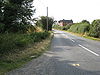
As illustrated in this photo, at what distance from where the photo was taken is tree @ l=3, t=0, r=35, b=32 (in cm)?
1336

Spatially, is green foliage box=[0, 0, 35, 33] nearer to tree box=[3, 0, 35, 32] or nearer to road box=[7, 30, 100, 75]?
tree box=[3, 0, 35, 32]

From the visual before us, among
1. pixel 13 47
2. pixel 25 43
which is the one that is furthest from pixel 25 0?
pixel 13 47

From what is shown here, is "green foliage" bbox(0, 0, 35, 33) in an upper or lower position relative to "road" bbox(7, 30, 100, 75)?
upper

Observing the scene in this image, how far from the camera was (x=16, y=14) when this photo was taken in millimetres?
14070

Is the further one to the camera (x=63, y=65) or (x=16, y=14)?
(x=16, y=14)

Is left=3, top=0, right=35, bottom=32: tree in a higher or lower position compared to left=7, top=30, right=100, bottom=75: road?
higher

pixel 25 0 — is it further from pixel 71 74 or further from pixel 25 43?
pixel 71 74

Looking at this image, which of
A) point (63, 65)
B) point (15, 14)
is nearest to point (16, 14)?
point (15, 14)

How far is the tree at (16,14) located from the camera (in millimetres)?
13356

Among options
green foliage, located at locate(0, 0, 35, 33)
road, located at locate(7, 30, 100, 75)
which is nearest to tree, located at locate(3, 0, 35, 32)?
green foliage, located at locate(0, 0, 35, 33)

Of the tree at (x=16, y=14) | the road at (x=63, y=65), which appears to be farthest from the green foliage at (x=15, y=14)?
the road at (x=63, y=65)

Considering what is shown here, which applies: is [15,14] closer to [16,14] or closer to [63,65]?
[16,14]

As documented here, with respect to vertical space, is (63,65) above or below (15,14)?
below

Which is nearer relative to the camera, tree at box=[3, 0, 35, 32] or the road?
the road
